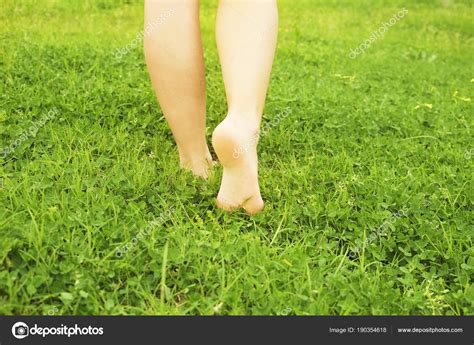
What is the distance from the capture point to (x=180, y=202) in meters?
2.07

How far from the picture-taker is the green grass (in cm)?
162

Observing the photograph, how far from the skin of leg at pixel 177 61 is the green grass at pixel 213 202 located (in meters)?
0.24

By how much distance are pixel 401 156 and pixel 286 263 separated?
1.15 m

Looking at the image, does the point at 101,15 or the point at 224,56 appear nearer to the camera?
the point at 224,56

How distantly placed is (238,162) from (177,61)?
0.45 m

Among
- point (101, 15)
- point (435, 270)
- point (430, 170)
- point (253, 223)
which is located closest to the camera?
point (435, 270)

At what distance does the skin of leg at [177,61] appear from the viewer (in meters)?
2.07

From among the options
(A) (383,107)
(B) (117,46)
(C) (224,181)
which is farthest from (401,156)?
(B) (117,46)

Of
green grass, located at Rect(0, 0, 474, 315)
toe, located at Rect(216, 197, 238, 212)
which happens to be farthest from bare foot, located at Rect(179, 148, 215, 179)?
toe, located at Rect(216, 197, 238, 212)

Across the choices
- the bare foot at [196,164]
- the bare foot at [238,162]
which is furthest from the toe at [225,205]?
the bare foot at [196,164]

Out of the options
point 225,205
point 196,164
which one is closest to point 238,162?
point 225,205

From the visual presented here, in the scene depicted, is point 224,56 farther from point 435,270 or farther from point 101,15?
A: point 101,15

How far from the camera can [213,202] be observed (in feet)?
7.02
